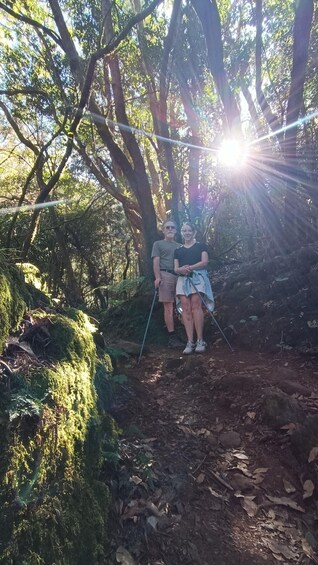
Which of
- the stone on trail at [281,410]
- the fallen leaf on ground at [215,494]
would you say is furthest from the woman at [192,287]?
the fallen leaf on ground at [215,494]

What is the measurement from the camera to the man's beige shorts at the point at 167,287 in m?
6.74

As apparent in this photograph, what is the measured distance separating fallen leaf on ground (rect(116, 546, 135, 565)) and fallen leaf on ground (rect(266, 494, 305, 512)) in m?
1.17

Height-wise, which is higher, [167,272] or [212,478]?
[167,272]

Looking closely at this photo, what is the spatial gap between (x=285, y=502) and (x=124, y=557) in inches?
49.9

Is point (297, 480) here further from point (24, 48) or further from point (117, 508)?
point (24, 48)

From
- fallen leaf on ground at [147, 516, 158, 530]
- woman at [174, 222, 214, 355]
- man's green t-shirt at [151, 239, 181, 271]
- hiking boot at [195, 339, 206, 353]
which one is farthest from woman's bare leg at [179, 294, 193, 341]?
fallen leaf on ground at [147, 516, 158, 530]

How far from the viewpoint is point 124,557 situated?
5.74 feet

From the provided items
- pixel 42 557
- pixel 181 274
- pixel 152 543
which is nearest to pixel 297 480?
pixel 152 543

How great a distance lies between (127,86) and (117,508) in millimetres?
13058

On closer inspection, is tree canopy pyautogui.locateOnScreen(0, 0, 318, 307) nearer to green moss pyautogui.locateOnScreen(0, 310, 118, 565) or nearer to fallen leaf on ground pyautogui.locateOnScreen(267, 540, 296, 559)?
green moss pyautogui.locateOnScreen(0, 310, 118, 565)

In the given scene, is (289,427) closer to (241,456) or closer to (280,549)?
(241,456)

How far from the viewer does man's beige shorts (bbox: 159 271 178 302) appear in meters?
6.74

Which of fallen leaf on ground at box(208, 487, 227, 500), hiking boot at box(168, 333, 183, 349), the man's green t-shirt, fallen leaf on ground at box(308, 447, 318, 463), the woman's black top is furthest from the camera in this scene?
the man's green t-shirt

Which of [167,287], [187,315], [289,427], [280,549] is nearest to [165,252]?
[167,287]
